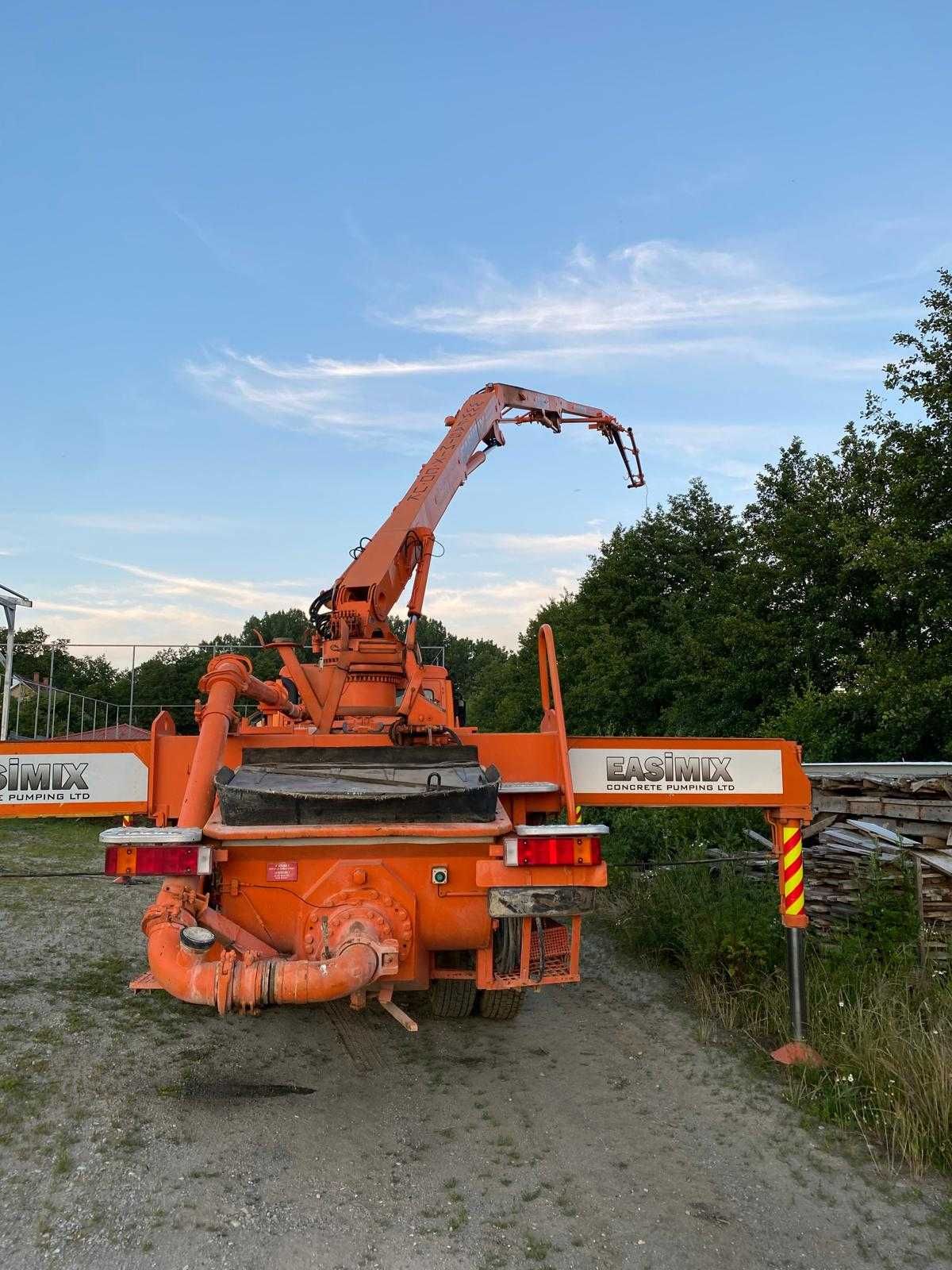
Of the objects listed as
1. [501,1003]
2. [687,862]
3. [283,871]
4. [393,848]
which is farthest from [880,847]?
[283,871]

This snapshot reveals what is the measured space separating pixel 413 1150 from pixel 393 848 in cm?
141

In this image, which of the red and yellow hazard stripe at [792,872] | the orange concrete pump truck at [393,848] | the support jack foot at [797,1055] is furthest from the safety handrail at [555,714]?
the support jack foot at [797,1055]

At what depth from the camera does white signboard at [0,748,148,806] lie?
5.36 m

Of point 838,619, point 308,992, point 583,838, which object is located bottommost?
point 308,992

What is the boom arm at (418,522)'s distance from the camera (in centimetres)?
729

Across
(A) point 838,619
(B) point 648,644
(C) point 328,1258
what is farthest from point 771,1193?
(B) point 648,644

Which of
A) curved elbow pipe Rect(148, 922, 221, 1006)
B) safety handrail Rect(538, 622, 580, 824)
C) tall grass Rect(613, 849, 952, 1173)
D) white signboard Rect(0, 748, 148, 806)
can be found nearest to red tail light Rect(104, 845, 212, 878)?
curved elbow pipe Rect(148, 922, 221, 1006)

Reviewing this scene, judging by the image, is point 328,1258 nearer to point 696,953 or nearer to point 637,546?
point 696,953

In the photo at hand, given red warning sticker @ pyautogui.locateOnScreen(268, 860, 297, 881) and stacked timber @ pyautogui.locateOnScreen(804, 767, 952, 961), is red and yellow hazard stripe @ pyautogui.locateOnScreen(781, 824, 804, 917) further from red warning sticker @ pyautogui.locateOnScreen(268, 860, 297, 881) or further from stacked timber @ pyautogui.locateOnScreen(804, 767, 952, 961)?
red warning sticker @ pyautogui.locateOnScreen(268, 860, 297, 881)

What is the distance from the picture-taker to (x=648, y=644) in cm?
2170

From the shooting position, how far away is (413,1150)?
4363 mm

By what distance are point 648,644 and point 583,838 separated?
17.6m

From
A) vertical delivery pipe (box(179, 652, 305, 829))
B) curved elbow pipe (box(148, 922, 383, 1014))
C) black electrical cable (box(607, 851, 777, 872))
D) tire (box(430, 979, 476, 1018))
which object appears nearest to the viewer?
curved elbow pipe (box(148, 922, 383, 1014))

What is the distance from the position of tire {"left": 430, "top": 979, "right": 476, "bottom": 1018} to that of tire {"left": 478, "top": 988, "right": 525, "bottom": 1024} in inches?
3.0
